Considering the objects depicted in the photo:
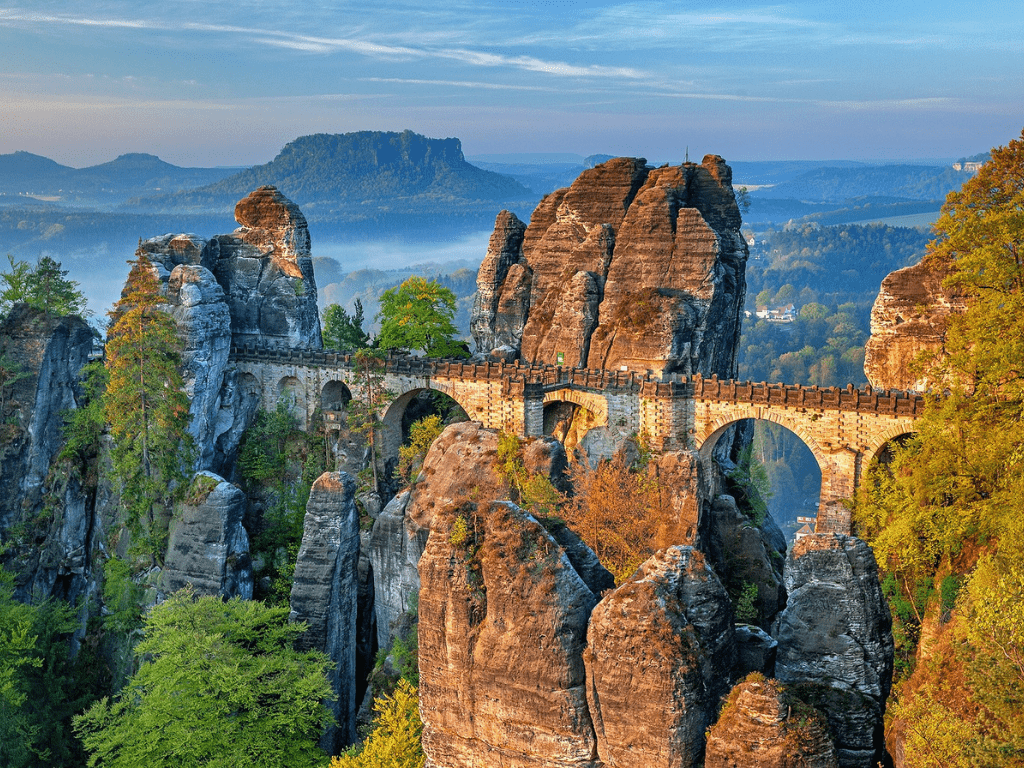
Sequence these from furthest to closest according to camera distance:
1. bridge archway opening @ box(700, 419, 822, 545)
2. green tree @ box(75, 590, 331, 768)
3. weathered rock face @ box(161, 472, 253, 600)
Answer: bridge archway opening @ box(700, 419, 822, 545) → weathered rock face @ box(161, 472, 253, 600) → green tree @ box(75, 590, 331, 768)

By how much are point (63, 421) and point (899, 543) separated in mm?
36344

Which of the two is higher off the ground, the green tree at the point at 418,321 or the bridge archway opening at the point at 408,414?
the green tree at the point at 418,321

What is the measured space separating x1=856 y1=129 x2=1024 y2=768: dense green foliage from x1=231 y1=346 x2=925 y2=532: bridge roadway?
6.51m

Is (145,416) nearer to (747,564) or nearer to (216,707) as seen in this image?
(216,707)

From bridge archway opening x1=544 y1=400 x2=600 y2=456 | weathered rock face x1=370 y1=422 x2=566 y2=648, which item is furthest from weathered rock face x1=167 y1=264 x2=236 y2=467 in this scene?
bridge archway opening x1=544 y1=400 x2=600 y2=456

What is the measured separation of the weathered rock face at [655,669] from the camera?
1552 cm

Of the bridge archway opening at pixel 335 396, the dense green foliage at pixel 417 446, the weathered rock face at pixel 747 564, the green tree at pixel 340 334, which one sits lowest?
the weathered rock face at pixel 747 564

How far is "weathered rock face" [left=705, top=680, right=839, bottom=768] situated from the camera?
1462 centimetres

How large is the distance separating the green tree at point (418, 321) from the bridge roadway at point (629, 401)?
2944 millimetres

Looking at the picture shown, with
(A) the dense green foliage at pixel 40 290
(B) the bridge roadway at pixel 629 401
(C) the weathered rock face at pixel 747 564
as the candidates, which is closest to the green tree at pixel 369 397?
(B) the bridge roadway at pixel 629 401

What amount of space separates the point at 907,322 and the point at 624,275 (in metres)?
13.9

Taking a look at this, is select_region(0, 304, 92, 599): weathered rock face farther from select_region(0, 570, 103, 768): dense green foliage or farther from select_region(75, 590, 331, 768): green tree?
select_region(75, 590, 331, 768): green tree

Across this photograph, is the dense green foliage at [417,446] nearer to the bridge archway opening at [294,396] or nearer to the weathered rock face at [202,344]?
the bridge archway opening at [294,396]

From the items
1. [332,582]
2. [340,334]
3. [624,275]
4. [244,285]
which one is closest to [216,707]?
[332,582]
